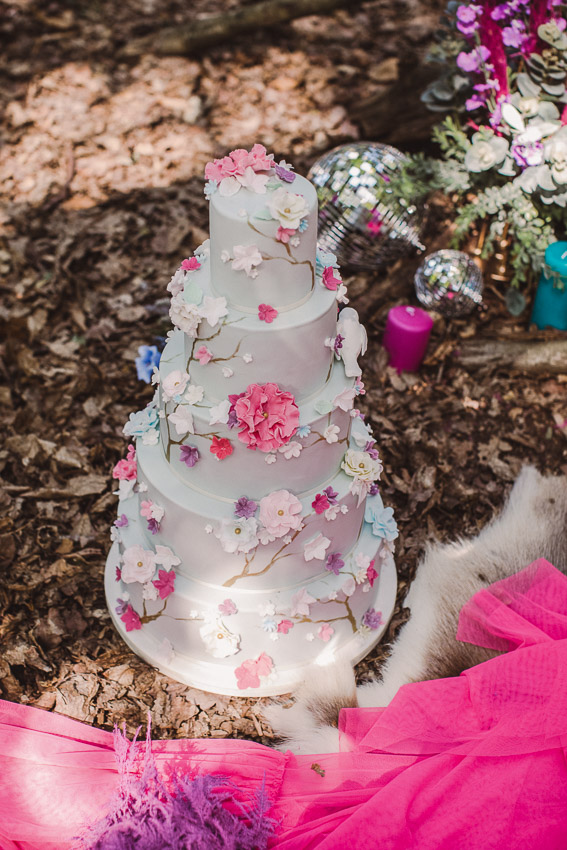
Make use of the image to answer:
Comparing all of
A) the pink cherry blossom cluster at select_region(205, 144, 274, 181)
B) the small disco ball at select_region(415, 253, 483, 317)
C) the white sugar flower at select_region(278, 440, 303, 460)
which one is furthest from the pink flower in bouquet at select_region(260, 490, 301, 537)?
the small disco ball at select_region(415, 253, 483, 317)

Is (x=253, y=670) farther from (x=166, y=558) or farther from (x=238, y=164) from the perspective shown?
(x=238, y=164)

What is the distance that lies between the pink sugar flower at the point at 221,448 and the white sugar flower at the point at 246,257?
40cm

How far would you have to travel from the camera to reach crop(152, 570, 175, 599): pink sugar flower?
1872 millimetres

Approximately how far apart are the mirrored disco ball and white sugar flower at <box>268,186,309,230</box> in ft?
4.72

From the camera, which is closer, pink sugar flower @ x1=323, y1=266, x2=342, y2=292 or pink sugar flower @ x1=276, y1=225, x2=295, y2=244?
pink sugar flower @ x1=276, y1=225, x2=295, y2=244

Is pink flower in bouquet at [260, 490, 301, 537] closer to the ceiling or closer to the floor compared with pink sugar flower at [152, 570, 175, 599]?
closer to the ceiling

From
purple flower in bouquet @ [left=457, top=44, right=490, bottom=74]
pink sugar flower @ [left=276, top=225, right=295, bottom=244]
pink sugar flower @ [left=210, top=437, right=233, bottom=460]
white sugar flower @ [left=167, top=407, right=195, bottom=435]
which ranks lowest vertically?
pink sugar flower @ [left=210, top=437, right=233, bottom=460]

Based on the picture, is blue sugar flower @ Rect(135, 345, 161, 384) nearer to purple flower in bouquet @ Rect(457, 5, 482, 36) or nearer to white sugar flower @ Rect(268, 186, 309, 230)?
white sugar flower @ Rect(268, 186, 309, 230)

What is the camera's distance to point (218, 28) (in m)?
4.34

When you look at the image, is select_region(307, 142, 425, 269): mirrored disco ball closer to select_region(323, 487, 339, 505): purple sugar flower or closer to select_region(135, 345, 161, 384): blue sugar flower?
select_region(135, 345, 161, 384): blue sugar flower

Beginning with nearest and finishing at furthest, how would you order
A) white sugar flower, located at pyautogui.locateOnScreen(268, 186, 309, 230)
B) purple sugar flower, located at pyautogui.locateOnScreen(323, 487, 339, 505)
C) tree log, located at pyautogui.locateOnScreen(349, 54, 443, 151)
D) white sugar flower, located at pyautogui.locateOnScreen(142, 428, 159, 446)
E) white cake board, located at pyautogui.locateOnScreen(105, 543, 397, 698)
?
white sugar flower, located at pyautogui.locateOnScreen(268, 186, 309, 230), purple sugar flower, located at pyautogui.locateOnScreen(323, 487, 339, 505), white sugar flower, located at pyautogui.locateOnScreen(142, 428, 159, 446), white cake board, located at pyautogui.locateOnScreen(105, 543, 397, 698), tree log, located at pyautogui.locateOnScreen(349, 54, 443, 151)

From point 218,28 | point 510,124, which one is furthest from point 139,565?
point 218,28

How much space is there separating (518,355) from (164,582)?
1776 millimetres

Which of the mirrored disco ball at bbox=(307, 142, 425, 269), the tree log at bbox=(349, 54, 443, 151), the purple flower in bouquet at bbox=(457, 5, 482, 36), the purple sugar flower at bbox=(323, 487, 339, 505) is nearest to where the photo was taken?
the purple sugar flower at bbox=(323, 487, 339, 505)
